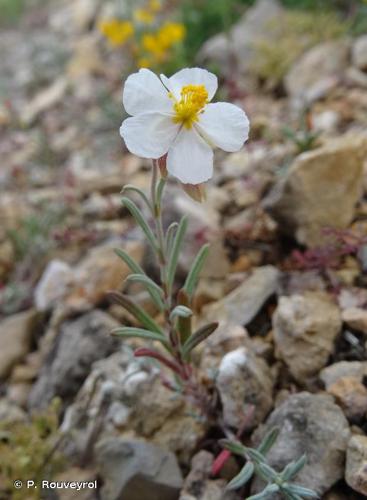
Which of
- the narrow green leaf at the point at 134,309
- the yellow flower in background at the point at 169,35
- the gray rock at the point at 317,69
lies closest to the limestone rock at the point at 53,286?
the narrow green leaf at the point at 134,309

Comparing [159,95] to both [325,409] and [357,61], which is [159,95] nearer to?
[325,409]

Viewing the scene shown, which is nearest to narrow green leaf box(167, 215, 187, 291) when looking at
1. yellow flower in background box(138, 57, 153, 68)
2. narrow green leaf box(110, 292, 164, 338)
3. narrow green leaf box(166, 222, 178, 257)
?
narrow green leaf box(166, 222, 178, 257)

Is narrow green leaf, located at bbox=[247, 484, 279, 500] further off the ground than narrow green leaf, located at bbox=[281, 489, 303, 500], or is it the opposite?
narrow green leaf, located at bbox=[247, 484, 279, 500]

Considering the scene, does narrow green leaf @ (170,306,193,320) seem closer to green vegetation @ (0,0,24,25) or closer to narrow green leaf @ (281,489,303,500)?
narrow green leaf @ (281,489,303,500)

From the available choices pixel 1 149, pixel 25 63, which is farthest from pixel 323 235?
pixel 25 63

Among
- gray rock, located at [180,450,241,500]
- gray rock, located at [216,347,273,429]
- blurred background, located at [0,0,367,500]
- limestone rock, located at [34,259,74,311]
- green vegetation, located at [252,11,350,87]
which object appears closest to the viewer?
gray rock, located at [180,450,241,500]

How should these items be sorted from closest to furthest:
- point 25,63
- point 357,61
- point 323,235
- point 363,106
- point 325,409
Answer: point 325,409, point 323,235, point 363,106, point 357,61, point 25,63

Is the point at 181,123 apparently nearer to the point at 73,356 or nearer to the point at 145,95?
the point at 145,95
